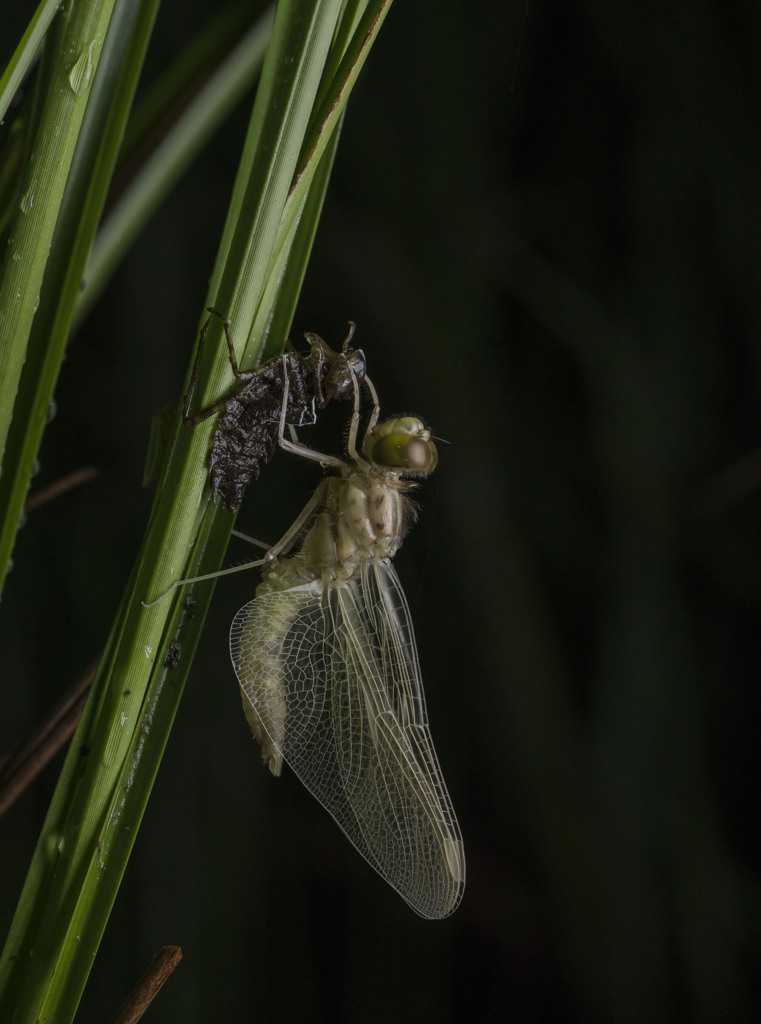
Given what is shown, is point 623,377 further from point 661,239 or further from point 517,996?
point 517,996

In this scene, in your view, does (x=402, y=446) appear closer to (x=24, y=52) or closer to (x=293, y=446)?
(x=293, y=446)

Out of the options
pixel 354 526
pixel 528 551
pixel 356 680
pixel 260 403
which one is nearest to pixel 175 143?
pixel 260 403

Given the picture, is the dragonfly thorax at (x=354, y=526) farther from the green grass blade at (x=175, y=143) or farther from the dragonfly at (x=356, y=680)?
the green grass blade at (x=175, y=143)

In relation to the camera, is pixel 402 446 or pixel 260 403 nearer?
pixel 260 403

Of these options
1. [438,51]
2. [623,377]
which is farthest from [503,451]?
[438,51]

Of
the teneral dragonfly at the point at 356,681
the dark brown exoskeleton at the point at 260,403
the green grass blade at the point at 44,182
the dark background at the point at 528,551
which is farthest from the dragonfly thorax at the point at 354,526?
the green grass blade at the point at 44,182

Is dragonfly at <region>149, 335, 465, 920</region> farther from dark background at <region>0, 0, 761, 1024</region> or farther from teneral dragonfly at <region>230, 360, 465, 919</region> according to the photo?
dark background at <region>0, 0, 761, 1024</region>

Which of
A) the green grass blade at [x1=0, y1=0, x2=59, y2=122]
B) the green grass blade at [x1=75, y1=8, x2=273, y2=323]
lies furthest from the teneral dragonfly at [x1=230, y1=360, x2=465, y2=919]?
the green grass blade at [x1=0, y1=0, x2=59, y2=122]

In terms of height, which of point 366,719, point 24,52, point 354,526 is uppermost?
point 24,52
